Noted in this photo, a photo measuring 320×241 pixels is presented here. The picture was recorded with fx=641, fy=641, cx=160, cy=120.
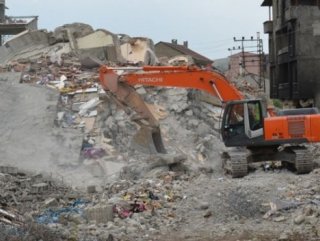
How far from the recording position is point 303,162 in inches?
529

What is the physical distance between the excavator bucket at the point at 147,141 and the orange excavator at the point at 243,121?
2.93 feet

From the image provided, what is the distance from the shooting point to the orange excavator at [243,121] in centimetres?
1372

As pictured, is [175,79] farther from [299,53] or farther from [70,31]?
[299,53]

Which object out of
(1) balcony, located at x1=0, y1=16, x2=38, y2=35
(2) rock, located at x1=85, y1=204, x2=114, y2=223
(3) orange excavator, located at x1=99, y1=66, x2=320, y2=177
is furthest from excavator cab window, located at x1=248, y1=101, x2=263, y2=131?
(1) balcony, located at x1=0, y1=16, x2=38, y2=35

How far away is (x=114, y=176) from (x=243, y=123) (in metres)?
3.10

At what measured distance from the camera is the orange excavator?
540 inches

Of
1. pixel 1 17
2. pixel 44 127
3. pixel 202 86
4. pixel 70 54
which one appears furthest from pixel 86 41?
pixel 1 17

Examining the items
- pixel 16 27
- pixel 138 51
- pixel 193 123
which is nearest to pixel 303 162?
pixel 193 123

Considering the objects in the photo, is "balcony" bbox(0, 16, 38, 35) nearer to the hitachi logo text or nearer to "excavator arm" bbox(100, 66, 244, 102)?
"excavator arm" bbox(100, 66, 244, 102)

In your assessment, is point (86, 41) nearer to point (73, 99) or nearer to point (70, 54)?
point (70, 54)

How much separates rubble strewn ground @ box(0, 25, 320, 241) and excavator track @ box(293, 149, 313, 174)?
1.45ft

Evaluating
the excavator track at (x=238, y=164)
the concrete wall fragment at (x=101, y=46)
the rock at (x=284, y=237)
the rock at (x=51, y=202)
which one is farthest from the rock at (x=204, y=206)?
the concrete wall fragment at (x=101, y=46)

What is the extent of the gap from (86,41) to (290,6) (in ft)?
48.8

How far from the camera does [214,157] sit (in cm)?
1703
